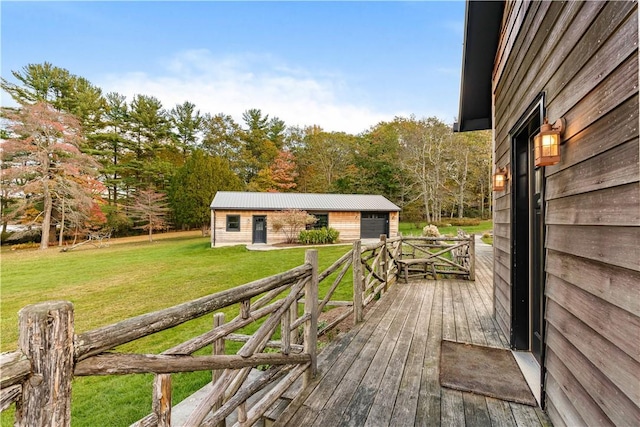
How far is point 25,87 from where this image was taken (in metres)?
18.8

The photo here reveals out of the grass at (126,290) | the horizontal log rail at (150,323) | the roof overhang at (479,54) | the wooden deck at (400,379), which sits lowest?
the grass at (126,290)

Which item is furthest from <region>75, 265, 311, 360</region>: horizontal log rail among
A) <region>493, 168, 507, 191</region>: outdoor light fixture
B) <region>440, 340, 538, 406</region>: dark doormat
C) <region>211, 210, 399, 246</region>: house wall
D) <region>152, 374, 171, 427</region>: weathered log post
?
<region>211, 210, 399, 246</region>: house wall

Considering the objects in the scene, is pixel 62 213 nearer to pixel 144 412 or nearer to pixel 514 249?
pixel 144 412

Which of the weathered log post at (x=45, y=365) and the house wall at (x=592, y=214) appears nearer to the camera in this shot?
the weathered log post at (x=45, y=365)

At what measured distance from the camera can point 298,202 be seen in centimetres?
1759

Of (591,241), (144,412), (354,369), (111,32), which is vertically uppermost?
(111,32)

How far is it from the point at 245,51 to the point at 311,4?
5.78m

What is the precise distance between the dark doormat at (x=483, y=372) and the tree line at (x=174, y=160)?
19.7m

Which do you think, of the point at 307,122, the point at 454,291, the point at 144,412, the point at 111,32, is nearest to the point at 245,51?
the point at 111,32

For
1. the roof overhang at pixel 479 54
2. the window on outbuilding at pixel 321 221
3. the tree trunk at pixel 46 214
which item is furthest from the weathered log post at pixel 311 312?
the tree trunk at pixel 46 214

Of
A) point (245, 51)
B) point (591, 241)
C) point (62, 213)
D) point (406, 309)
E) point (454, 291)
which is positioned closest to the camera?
point (591, 241)

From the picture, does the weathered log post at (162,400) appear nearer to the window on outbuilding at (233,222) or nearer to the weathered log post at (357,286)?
the weathered log post at (357,286)

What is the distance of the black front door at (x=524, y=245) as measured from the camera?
2.81 m

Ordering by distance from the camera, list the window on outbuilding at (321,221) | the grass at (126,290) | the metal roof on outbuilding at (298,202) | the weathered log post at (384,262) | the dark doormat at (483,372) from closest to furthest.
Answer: the dark doormat at (483,372)
the grass at (126,290)
the weathered log post at (384,262)
the metal roof on outbuilding at (298,202)
the window on outbuilding at (321,221)
